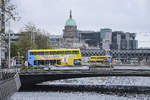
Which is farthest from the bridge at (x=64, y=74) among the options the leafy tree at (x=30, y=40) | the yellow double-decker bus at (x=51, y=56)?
the leafy tree at (x=30, y=40)

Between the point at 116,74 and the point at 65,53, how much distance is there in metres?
23.8

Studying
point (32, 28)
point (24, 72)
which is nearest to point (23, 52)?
point (32, 28)

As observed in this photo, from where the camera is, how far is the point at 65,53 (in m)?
74.2

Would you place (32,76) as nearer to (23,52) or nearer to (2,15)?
(2,15)

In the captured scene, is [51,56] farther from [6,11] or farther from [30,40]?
[6,11]

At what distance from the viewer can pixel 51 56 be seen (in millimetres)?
74375

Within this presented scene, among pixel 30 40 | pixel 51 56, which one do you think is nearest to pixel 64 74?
pixel 51 56

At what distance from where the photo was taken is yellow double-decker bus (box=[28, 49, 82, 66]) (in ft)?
242

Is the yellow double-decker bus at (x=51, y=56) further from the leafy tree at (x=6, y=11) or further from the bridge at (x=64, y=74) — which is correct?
the leafy tree at (x=6, y=11)

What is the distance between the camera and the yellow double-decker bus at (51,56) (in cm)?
7369

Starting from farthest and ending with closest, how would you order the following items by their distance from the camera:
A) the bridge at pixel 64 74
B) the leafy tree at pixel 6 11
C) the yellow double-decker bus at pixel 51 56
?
the yellow double-decker bus at pixel 51 56
the bridge at pixel 64 74
the leafy tree at pixel 6 11

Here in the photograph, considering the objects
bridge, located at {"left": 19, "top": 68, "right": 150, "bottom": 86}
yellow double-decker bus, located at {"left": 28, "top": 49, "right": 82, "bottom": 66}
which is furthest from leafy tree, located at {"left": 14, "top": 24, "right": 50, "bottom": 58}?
bridge, located at {"left": 19, "top": 68, "right": 150, "bottom": 86}

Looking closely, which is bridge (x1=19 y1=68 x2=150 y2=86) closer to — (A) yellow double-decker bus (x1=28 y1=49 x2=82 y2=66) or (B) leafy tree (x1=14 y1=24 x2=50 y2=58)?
(A) yellow double-decker bus (x1=28 y1=49 x2=82 y2=66)

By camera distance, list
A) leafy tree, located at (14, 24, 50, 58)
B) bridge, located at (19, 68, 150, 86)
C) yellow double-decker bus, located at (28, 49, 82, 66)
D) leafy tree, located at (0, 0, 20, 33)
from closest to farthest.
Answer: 1. leafy tree, located at (0, 0, 20, 33)
2. bridge, located at (19, 68, 150, 86)
3. yellow double-decker bus, located at (28, 49, 82, 66)
4. leafy tree, located at (14, 24, 50, 58)
